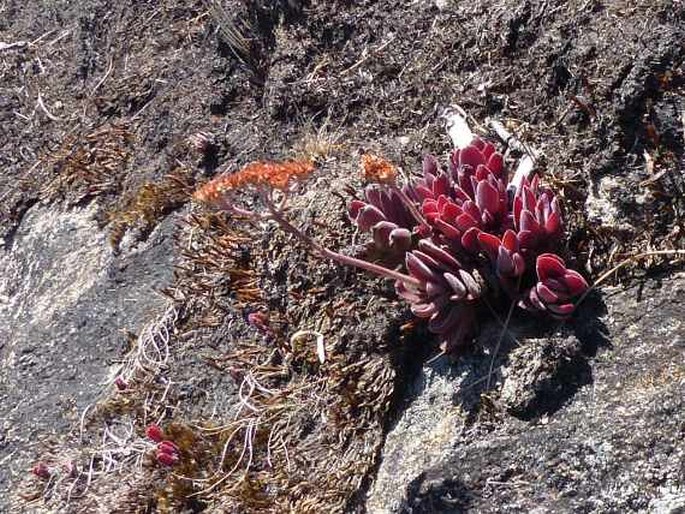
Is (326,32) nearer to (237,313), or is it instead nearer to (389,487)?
(237,313)

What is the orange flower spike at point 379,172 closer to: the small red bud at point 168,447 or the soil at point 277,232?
the soil at point 277,232

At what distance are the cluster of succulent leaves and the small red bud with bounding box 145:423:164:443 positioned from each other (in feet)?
4.52

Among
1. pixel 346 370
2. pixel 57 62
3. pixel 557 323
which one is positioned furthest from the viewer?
pixel 57 62

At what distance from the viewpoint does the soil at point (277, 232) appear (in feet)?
11.0

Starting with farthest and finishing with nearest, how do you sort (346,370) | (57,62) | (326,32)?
(57,62) < (326,32) < (346,370)

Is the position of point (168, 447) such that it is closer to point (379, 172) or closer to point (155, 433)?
point (155, 433)

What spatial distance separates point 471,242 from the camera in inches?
128

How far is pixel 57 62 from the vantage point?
6324mm

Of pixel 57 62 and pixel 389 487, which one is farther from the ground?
pixel 57 62

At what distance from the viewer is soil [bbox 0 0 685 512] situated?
3.35 m

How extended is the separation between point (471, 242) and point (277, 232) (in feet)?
4.07

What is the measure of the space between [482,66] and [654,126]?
1.01m

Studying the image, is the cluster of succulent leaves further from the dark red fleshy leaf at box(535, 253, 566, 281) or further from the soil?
the soil

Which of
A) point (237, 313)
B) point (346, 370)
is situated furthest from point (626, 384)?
point (237, 313)
